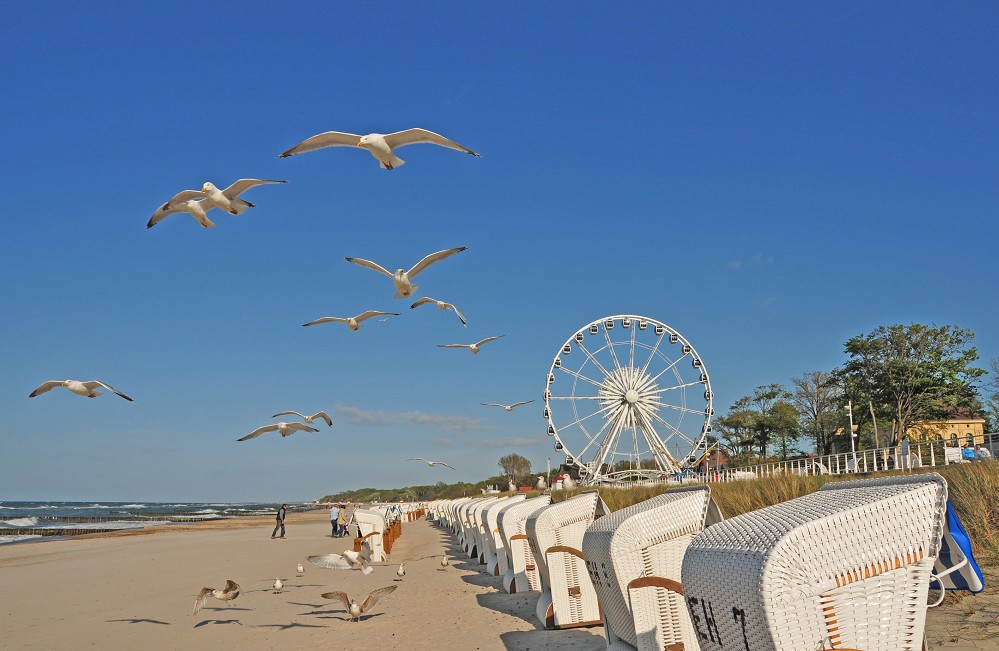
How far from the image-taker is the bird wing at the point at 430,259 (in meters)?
15.5

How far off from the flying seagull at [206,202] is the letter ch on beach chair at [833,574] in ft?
41.5

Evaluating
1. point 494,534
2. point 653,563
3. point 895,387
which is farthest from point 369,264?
point 895,387

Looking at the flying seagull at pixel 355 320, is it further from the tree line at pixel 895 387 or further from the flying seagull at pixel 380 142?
the tree line at pixel 895 387

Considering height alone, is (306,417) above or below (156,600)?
above

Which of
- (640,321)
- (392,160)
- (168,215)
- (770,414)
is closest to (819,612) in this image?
(392,160)

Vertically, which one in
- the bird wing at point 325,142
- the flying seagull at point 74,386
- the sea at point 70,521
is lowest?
the sea at point 70,521

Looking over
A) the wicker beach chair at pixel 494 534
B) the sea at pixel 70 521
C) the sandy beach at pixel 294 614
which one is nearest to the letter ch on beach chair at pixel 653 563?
the sandy beach at pixel 294 614

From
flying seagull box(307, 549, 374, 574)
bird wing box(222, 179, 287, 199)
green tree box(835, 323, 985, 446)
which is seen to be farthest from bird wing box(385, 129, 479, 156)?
green tree box(835, 323, 985, 446)

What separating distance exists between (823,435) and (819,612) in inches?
2988

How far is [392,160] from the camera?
13.9 meters

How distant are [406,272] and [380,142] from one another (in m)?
4.16

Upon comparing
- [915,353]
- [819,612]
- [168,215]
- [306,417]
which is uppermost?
[915,353]

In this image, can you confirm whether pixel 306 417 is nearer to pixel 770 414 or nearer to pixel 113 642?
pixel 113 642

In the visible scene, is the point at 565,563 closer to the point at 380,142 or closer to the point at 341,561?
the point at 341,561
